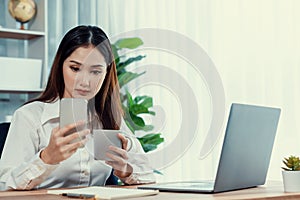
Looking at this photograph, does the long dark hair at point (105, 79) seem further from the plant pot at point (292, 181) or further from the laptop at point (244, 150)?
the plant pot at point (292, 181)

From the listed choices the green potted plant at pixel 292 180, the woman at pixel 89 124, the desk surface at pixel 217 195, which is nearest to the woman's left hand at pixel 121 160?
the woman at pixel 89 124

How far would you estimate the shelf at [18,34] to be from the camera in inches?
129

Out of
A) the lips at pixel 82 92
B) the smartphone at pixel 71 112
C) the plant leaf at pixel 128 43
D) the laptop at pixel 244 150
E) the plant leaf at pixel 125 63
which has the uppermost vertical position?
A: the plant leaf at pixel 128 43

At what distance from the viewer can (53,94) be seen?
80.9 inches

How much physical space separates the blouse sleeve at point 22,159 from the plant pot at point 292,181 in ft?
2.18

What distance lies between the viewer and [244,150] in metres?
1.55

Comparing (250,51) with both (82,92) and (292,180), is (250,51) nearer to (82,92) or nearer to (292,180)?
(82,92)

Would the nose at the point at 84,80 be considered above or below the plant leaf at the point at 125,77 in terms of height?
above

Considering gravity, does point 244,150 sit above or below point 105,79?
below

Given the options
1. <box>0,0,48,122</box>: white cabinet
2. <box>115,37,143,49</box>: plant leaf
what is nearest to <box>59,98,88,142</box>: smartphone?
<box>115,37,143,49</box>: plant leaf

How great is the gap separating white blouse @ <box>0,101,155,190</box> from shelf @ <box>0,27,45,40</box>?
1354mm

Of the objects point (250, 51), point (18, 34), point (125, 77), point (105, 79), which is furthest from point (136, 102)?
point (105, 79)

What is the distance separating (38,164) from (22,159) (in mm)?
149

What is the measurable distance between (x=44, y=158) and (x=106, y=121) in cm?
37
